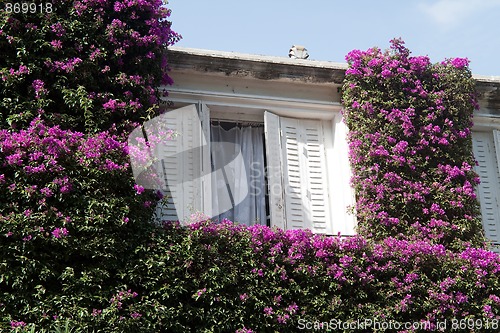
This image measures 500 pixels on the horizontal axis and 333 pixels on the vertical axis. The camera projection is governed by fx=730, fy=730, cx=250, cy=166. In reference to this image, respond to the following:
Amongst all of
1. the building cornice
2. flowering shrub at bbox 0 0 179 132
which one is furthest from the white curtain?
flowering shrub at bbox 0 0 179 132

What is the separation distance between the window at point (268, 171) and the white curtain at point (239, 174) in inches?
0.6

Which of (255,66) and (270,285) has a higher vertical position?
(255,66)

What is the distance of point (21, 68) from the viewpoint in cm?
903

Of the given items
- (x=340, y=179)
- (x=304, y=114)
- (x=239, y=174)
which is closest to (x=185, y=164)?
(x=239, y=174)

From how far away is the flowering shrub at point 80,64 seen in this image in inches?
356

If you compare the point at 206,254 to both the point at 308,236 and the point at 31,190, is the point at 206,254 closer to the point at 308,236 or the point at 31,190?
the point at 308,236

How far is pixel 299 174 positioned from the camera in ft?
35.9

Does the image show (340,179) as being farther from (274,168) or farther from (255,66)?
(255,66)

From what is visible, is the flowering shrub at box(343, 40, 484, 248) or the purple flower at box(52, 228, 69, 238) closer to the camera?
the purple flower at box(52, 228, 69, 238)

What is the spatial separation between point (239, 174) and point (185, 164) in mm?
935

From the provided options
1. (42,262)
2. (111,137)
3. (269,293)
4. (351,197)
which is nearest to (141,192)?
(111,137)

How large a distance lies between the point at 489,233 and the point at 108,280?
6.13 meters

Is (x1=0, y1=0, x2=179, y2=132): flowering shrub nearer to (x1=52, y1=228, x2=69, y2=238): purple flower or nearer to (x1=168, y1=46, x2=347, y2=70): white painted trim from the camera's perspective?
(x1=168, y1=46, x2=347, y2=70): white painted trim

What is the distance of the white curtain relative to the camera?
1060 cm
